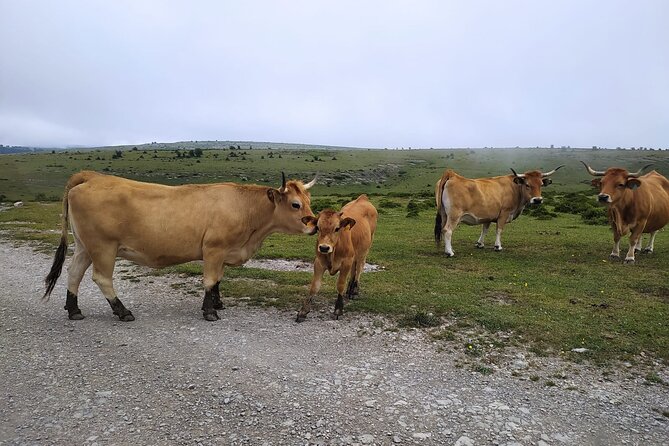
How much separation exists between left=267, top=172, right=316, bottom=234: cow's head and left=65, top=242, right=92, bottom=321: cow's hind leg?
11.1 feet

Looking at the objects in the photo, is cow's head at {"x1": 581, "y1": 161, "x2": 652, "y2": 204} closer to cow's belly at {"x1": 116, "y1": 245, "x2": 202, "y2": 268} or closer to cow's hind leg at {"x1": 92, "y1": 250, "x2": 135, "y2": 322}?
cow's belly at {"x1": 116, "y1": 245, "x2": 202, "y2": 268}

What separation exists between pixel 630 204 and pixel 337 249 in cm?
950

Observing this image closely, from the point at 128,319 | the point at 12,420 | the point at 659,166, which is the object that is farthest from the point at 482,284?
the point at 659,166

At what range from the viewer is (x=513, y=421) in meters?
4.84

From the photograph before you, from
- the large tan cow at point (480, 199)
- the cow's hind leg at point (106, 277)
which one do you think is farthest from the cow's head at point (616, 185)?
the cow's hind leg at point (106, 277)

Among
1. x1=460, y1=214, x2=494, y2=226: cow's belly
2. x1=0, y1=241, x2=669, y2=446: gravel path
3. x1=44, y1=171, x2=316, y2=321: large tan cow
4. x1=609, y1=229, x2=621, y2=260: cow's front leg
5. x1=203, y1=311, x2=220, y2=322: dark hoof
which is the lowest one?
x1=0, y1=241, x2=669, y2=446: gravel path

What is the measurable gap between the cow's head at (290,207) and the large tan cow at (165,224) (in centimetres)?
2

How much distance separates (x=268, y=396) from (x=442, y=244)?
10986 mm

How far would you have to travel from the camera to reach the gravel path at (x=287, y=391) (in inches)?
182

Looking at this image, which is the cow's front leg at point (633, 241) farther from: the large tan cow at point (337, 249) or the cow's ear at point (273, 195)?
the cow's ear at point (273, 195)

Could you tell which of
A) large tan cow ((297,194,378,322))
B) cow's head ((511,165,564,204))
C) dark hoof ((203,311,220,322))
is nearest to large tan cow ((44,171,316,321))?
dark hoof ((203,311,220,322))

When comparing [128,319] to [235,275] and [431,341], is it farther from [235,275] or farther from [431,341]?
[431,341]

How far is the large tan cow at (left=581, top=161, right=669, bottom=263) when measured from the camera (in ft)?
40.3

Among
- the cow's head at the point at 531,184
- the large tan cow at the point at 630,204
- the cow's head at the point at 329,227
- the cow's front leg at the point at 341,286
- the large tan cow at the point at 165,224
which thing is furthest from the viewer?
the cow's head at the point at 531,184
